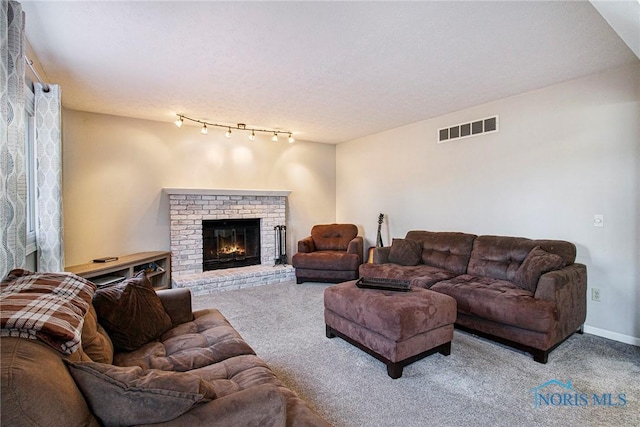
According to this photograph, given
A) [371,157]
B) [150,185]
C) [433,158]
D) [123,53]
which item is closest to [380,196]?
[371,157]

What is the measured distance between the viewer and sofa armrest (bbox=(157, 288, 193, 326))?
2217 millimetres

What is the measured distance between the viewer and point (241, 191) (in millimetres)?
5234

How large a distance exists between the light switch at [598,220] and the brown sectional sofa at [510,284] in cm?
31

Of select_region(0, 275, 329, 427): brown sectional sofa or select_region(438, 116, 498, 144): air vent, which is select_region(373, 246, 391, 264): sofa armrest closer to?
select_region(438, 116, 498, 144): air vent

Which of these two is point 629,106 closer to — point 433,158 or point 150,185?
point 433,158

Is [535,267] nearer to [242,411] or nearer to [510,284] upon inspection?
[510,284]

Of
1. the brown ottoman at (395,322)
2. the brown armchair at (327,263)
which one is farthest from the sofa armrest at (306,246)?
the brown ottoman at (395,322)

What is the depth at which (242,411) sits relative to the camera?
42.1 inches

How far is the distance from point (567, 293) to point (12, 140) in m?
4.16

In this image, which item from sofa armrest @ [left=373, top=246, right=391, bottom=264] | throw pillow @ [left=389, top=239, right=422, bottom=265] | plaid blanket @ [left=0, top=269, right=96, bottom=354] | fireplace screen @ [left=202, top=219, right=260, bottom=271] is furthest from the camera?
fireplace screen @ [left=202, top=219, right=260, bottom=271]

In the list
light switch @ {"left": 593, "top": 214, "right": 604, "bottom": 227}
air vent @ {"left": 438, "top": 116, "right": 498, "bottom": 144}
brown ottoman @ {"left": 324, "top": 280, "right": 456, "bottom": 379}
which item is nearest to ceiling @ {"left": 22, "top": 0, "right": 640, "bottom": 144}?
air vent @ {"left": 438, "top": 116, "right": 498, "bottom": 144}

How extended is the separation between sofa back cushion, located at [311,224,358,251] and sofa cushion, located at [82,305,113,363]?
13.4 feet

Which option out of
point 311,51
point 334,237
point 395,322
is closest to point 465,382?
point 395,322

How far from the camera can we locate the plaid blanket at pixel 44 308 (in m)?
0.96
